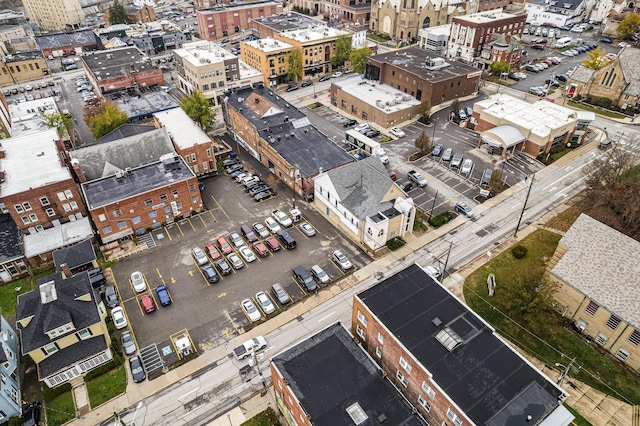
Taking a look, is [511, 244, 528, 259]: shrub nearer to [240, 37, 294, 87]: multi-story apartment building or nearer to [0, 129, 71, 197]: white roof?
[0, 129, 71, 197]: white roof

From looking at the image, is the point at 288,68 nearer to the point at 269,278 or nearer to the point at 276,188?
the point at 276,188

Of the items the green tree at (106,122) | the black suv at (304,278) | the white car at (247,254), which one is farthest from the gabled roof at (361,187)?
the green tree at (106,122)

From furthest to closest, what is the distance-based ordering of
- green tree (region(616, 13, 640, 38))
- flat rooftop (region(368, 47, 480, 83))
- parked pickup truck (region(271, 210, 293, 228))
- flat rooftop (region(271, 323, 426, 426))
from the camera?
green tree (region(616, 13, 640, 38)) < flat rooftop (region(368, 47, 480, 83)) < parked pickup truck (region(271, 210, 293, 228)) < flat rooftop (region(271, 323, 426, 426))

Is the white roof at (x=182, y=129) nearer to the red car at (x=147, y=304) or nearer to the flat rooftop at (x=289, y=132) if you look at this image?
the flat rooftop at (x=289, y=132)

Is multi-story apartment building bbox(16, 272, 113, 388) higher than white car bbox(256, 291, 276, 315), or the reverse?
multi-story apartment building bbox(16, 272, 113, 388)

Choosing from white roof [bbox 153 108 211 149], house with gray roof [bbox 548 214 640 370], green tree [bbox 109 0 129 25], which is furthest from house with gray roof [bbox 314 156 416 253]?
green tree [bbox 109 0 129 25]

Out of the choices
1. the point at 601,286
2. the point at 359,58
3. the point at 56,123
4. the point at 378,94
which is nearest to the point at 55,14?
the point at 56,123

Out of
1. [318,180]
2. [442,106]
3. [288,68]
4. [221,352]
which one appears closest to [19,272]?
[221,352]

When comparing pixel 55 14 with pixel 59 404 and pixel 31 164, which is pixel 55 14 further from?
pixel 59 404
